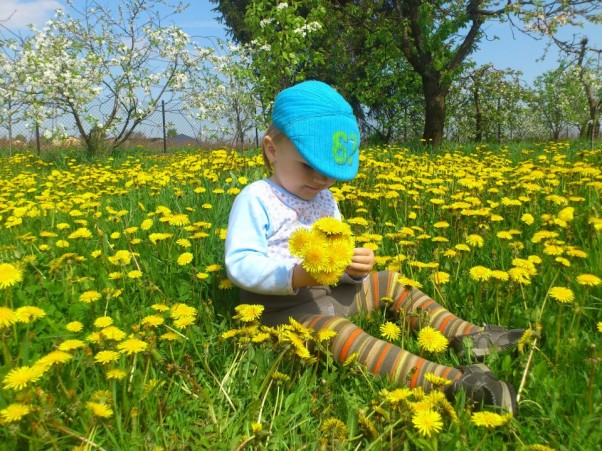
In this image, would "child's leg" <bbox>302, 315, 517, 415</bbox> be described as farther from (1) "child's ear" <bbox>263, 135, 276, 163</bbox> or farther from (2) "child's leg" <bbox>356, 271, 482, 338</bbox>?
(1) "child's ear" <bbox>263, 135, 276, 163</bbox>

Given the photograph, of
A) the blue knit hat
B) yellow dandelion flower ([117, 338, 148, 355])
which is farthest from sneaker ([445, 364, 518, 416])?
yellow dandelion flower ([117, 338, 148, 355])

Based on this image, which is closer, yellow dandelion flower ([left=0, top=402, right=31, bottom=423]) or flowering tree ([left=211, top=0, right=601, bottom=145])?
yellow dandelion flower ([left=0, top=402, right=31, bottom=423])

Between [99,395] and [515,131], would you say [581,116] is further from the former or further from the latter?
[99,395]

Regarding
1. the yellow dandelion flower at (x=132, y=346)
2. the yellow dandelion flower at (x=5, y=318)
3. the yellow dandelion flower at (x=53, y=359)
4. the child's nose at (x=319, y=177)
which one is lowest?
the yellow dandelion flower at (x=132, y=346)

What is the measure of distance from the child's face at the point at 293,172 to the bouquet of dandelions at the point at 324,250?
19.9 inches

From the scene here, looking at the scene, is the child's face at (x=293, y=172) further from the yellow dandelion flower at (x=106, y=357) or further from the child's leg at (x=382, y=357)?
the yellow dandelion flower at (x=106, y=357)

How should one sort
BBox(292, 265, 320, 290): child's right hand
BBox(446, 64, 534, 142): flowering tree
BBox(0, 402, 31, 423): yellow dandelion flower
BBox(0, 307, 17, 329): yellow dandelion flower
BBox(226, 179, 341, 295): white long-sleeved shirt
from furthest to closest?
BBox(446, 64, 534, 142): flowering tree < BBox(226, 179, 341, 295): white long-sleeved shirt < BBox(292, 265, 320, 290): child's right hand < BBox(0, 307, 17, 329): yellow dandelion flower < BBox(0, 402, 31, 423): yellow dandelion flower

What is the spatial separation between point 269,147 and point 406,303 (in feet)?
2.72

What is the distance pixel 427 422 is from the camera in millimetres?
1160

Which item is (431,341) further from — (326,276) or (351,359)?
(326,276)

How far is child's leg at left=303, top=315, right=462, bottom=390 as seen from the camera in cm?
154

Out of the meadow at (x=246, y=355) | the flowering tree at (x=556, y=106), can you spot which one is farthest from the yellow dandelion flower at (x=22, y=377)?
the flowering tree at (x=556, y=106)

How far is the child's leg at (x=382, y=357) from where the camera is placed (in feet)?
5.04

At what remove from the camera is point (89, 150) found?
10055mm
